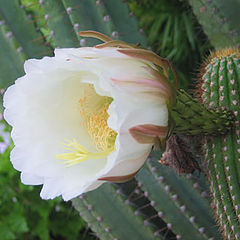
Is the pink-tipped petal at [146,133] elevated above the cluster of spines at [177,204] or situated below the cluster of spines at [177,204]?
above

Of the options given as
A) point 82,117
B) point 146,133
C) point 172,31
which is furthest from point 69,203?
point 146,133

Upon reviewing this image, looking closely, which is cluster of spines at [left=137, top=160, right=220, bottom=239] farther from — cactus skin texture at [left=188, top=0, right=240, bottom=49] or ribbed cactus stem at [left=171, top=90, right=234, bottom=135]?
cactus skin texture at [left=188, top=0, right=240, bottom=49]

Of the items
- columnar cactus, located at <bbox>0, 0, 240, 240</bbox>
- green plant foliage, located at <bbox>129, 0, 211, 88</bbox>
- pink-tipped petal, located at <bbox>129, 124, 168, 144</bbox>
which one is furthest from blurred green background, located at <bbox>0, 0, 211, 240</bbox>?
pink-tipped petal, located at <bbox>129, 124, 168, 144</bbox>

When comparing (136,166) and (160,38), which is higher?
(136,166)

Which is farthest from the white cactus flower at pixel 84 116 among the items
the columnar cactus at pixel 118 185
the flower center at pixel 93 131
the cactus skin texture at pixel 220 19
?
the cactus skin texture at pixel 220 19

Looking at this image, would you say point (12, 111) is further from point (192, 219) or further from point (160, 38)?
point (160, 38)

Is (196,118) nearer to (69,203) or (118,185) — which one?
(118,185)

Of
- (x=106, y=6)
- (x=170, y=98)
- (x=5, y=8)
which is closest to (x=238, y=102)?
(x=170, y=98)

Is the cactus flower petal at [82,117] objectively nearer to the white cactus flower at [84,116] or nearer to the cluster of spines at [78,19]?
the white cactus flower at [84,116]
